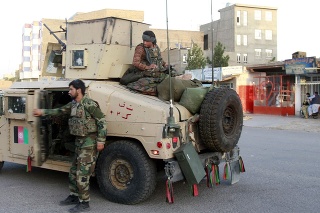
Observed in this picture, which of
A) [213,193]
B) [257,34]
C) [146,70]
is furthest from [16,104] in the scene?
[257,34]

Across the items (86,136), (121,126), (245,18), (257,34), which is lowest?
(86,136)

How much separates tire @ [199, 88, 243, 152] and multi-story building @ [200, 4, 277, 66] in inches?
2350

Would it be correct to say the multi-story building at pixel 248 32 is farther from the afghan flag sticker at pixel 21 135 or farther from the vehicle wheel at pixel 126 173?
the vehicle wheel at pixel 126 173

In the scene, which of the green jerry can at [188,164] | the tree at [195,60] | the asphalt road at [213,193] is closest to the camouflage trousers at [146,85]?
the green jerry can at [188,164]

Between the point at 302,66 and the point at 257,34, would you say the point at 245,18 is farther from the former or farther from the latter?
the point at 302,66

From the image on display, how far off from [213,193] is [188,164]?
122cm

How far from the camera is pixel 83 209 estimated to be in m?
5.12

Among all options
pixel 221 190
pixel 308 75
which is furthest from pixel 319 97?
pixel 221 190

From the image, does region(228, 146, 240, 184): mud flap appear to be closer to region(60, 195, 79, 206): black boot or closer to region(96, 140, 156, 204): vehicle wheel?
region(96, 140, 156, 204): vehicle wheel

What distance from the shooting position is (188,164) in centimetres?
501

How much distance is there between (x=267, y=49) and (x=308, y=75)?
4893cm

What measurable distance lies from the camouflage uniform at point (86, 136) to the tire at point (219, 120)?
1362 millimetres

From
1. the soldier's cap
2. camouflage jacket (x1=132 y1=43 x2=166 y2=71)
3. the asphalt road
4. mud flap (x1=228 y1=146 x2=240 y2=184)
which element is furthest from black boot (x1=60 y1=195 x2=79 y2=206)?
the soldier's cap

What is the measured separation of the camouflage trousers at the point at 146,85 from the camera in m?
5.78
